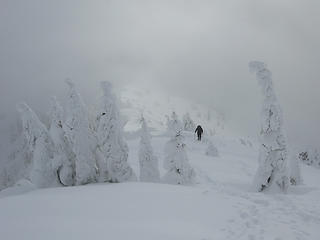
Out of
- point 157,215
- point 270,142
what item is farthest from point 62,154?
point 270,142

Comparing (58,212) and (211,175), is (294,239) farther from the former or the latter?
(211,175)

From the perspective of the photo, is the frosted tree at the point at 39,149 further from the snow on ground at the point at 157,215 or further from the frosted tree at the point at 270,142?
the frosted tree at the point at 270,142

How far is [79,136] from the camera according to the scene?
1948 centimetres

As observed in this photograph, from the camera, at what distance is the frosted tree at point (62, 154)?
20.9 m

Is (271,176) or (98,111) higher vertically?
(98,111)

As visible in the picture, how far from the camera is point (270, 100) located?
20.9m

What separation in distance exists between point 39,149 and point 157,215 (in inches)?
530

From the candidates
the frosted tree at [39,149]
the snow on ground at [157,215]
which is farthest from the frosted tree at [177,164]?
the frosted tree at [39,149]

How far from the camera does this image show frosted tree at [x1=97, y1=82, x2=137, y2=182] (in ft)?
63.4

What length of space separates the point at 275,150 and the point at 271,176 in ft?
5.47

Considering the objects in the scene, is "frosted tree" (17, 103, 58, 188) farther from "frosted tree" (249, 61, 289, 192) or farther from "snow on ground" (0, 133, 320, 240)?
"frosted tree" (249, 61, 289, 192)

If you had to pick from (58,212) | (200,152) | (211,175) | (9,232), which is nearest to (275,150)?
(211,175)

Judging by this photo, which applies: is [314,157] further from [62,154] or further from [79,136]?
[79,136]

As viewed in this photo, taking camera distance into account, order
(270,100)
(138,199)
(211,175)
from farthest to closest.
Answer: (211,175)
(270,100)
(138,199)
